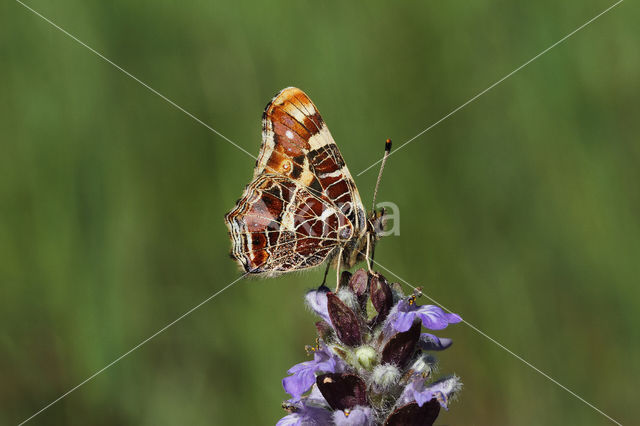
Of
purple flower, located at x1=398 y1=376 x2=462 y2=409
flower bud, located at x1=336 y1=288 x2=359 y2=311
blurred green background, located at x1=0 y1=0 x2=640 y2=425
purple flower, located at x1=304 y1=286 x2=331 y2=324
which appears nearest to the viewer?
purple flower, located at x1=398 y1=376 x2=462 y2=409

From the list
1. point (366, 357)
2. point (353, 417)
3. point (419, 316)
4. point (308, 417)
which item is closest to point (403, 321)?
point (419, 316)

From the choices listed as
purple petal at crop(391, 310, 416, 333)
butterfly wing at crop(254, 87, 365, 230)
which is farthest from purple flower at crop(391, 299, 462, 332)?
butterfly wing at crop(254, 87, 365, 230)

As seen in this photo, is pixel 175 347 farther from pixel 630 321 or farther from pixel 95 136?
pixel 630 321

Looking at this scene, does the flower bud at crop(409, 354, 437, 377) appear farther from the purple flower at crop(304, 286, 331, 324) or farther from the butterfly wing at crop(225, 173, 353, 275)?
the butterfly wing at crop(225, 173, 353, 275)

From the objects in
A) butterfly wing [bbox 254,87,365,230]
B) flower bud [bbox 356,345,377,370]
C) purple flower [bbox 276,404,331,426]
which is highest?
butterfly wing [bbox 254,87,365,230]

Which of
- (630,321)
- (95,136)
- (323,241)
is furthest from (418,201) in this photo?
(95,136)

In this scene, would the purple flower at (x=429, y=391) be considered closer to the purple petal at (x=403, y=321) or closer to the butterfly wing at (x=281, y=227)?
the purple petal at (x=403, y=321)

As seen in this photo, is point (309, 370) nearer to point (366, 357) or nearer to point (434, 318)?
point (366, 357)
